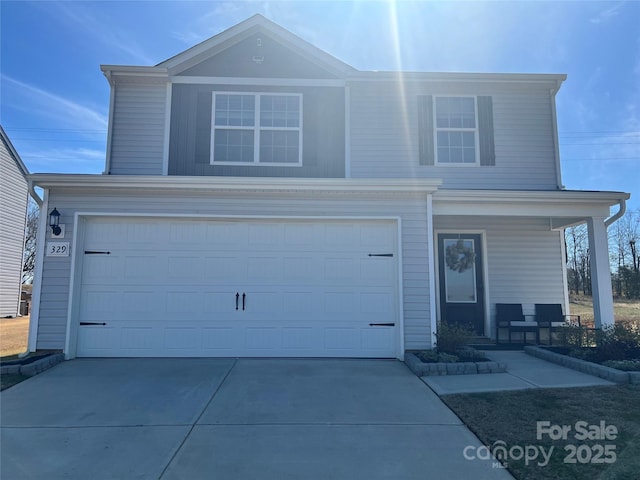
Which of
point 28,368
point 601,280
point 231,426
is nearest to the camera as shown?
point 231,426

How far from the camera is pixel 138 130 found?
27.2ft

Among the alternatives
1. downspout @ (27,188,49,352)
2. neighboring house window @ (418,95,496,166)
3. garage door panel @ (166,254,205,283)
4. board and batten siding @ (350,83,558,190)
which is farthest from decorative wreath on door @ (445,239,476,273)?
downspout @ (27,188,49,352)

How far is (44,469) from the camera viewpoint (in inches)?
125

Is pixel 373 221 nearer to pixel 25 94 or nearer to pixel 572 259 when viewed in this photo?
pixel 25 94

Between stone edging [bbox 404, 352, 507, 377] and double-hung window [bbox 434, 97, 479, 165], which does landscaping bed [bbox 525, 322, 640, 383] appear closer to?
stone edging [bbox 404, 352, 507, 377]

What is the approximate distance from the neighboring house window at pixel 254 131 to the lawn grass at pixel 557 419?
5.76m

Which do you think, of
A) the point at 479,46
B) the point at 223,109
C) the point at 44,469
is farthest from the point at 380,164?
the point at 44,469

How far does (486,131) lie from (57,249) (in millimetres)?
9053

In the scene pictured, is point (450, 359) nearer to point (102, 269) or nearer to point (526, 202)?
point (526, 202)

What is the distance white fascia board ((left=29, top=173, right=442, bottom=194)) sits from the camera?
668cm

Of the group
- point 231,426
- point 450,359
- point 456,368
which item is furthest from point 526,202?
point 231,426

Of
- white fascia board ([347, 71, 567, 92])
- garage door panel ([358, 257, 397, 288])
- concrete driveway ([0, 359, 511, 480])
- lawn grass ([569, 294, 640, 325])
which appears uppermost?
white fascia board ([347, 71, 567, 92])

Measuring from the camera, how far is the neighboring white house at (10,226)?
47.7 ft

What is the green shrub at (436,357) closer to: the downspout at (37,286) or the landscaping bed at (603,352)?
the landscaping bed at (603,352)
